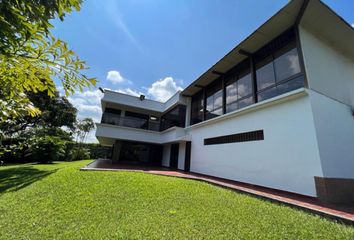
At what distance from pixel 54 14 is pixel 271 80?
29.0 ft

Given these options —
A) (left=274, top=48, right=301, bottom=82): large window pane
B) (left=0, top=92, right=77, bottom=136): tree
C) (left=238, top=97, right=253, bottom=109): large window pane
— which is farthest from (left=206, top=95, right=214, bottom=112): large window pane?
(left=0, top=92, right=77, bottom=136): tree

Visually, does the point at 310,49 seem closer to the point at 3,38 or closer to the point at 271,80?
the point at 271,80

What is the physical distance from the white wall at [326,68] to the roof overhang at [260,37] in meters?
0.80

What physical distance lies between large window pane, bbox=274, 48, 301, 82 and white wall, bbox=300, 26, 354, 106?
359 millimetres

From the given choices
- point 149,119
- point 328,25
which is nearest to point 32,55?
point 328,25

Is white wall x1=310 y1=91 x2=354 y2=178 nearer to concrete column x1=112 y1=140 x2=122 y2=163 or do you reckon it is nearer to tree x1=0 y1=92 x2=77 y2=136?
concrete column x1=112 y1=140 x2=122 y2=163

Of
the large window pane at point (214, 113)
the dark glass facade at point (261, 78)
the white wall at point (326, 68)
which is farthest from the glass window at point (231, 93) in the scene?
the white wall at point (326, 68)

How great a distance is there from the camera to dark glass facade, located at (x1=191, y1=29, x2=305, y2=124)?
24.8 ft

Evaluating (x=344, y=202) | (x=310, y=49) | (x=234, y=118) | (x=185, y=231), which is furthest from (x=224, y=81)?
(x=185, y=231)

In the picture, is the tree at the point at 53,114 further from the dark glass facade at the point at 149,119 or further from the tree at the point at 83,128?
the dark glass facade at the point at 149,119

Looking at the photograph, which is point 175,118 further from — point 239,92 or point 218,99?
point 239,92

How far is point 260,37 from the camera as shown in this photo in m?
8.57

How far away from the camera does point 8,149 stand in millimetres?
1832

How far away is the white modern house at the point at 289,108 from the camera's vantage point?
20.4 feet
